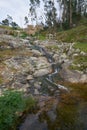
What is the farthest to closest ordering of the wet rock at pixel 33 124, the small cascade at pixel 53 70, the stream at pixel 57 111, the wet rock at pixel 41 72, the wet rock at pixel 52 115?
the wet rock at pixel 41 72
the small cascade at pixel 53 70
the wet rock at pixel 52 115
the wet rock at pixel 33 124
the stream at pixel 57 111

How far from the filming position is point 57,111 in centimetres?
1839

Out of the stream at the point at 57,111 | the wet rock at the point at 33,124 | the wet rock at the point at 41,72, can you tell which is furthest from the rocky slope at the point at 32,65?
the wet rock at the point at 33,124

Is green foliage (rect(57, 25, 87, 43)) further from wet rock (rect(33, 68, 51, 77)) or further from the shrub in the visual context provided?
the shrub

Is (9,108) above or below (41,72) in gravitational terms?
above

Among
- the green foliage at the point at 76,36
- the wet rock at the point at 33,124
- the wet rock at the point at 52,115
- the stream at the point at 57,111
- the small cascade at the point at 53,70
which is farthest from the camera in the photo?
the green foliage at the point at 76,36

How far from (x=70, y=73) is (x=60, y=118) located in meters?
10.2

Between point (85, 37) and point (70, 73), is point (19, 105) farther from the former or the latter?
point (85, 37)

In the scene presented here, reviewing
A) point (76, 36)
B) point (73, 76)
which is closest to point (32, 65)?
point (73, 76)

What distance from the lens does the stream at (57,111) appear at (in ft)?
54.4

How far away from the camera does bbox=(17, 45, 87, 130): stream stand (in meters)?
16.6

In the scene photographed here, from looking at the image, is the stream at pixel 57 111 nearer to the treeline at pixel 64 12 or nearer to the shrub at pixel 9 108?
the shrub at pixel 9 108

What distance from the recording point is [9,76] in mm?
28109

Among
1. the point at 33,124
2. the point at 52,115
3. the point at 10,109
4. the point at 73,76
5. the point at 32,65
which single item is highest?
the point at 10,109

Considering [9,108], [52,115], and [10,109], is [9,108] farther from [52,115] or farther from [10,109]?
[52,115]
